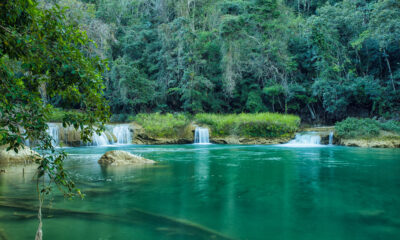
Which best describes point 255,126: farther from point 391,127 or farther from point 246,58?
point 391,127

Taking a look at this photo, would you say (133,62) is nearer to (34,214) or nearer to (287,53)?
(287,53)

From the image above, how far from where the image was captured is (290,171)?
9703 millimetres

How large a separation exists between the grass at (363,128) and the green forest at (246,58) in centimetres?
432

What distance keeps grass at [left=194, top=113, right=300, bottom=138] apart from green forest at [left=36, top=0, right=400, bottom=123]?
3.66 metres

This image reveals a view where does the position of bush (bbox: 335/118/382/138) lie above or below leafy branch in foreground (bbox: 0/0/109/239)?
below

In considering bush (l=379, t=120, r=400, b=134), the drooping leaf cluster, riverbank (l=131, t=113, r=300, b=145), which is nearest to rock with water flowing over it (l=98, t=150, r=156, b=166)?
the drooping leaf cluster

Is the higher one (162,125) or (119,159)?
(162,125)

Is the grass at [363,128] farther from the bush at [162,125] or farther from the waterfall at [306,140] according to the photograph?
the bush at [162,125]

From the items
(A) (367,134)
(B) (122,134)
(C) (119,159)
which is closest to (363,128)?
(A) (367,134)

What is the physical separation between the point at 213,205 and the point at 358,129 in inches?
615

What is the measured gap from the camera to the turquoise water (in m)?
4.43

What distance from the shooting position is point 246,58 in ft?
83.1

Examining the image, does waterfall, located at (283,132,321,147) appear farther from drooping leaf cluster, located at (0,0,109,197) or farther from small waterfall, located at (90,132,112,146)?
drooping leaf cluster, located at (0,0,109,197)

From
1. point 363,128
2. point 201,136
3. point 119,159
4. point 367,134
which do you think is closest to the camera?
point 119,159
